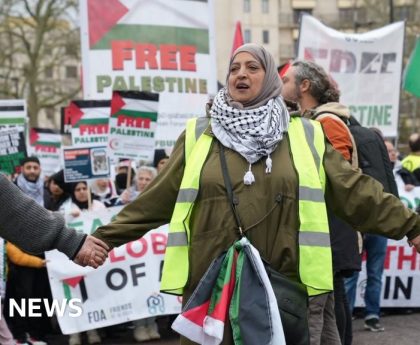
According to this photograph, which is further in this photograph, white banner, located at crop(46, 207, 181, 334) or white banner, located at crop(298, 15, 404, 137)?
white banner, located at crop(298, 15, 404, 137)

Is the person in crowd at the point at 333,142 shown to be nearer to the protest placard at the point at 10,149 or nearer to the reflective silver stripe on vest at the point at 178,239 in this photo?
the reflective silver stripe on vest at the point at 178,239

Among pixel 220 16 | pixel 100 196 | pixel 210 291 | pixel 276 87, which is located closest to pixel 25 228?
pixel 210 291

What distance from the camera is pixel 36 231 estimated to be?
3871mm

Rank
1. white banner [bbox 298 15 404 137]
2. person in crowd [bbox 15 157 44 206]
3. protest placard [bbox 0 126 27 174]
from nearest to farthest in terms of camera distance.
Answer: person in crowd [bbox 15 157 44 206] → protest placard [bbox 0 126 27 174] → white banner [bbox 298 15 404 137]

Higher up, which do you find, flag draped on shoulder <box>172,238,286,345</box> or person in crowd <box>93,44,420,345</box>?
person in crowd <box>93,44,420,345</box>

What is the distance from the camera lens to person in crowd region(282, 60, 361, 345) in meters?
4.75

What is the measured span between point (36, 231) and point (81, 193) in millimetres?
4270

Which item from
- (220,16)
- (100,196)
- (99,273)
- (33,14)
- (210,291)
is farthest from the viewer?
(220,16)

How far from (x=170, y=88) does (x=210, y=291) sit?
20.5 feet

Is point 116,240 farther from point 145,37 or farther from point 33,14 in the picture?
point 33,14

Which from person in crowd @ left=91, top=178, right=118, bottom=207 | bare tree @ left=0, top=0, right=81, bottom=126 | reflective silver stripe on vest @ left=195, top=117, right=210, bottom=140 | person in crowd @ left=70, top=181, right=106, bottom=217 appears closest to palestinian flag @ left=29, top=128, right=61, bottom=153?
person in crowd @ left=91, top=178, right=118, bottom=207

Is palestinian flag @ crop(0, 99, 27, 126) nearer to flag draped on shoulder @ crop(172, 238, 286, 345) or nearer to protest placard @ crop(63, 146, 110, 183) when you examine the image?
protest placard @ crop(63, 146, 110, 183)

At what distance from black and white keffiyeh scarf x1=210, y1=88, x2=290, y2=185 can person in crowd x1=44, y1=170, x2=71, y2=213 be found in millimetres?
4892

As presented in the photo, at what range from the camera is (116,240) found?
4.00 meters
